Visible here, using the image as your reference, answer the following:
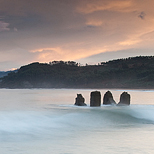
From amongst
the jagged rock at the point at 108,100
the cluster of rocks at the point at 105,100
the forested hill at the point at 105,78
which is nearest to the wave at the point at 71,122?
the cluster of rocks at the point at 105,100

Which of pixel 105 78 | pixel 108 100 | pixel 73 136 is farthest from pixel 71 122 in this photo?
pixel 105 78

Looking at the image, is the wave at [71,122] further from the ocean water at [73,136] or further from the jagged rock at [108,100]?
the jagged rock at [108,100]

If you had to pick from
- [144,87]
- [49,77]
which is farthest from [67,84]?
[144,87]

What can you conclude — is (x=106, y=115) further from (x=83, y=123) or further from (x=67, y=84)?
(x=67, y=84)

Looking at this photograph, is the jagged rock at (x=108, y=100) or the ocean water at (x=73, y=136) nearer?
the ocean water at (x=73, y=136)

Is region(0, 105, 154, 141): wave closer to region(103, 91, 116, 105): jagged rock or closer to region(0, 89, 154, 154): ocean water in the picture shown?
region(0, 89, 154, 154): ocean water

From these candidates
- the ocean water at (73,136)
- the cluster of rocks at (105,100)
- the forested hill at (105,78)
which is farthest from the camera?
the forested hill at (105,78)

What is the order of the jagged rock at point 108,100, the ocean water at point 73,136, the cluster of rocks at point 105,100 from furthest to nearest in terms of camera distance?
the jagged rock at point 108,100
the cluster of rocks at point 105,100
the ocean water at point 73,136

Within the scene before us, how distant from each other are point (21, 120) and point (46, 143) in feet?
22.4

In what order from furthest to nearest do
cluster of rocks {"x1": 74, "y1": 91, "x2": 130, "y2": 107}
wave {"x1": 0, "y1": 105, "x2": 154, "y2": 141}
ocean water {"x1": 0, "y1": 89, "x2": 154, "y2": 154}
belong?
cluster of rocks {"x1": 74, "y1": 91, "x2": 130, "y2": 107}
wave {"x1": 0, "y1": 105, "x2": 154, "y2": 141}
ocean water {"x1": 0, "y1": 89, "x2": 154, "y2": 154}

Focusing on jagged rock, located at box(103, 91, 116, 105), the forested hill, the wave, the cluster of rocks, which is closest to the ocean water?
the wave

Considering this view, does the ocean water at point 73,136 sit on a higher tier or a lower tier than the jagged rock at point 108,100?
lower

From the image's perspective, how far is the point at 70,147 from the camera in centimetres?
977

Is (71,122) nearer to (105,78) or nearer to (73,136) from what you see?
(73,136)
